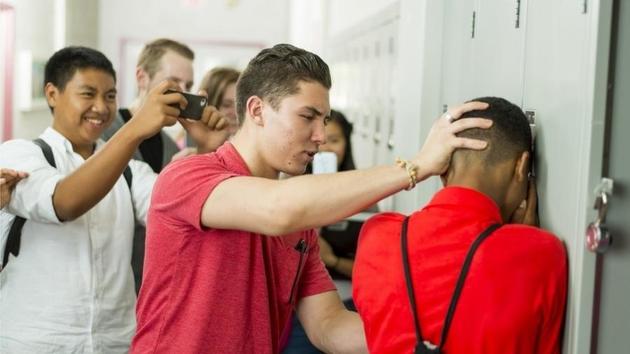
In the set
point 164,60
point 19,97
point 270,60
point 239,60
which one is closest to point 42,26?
point 19,97

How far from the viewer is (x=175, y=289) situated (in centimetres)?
156

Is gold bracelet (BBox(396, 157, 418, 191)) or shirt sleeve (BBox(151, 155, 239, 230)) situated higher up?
gold bracelet (BBox(396, 157, 418, 191))

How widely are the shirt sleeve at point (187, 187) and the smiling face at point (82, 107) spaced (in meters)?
0.72

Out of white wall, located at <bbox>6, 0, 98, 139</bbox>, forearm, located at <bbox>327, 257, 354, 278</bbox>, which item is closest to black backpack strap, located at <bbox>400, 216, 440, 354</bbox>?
forearm, located at <bbox>327, 257, 354, 278</bbox>

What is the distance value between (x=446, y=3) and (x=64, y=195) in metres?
1.23

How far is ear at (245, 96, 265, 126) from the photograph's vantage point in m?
1.63

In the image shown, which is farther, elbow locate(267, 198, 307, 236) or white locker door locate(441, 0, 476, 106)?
white locker door locate(441, 0, 476, 106)

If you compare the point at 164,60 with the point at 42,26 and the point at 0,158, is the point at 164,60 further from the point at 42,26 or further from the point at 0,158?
the point at 42,26

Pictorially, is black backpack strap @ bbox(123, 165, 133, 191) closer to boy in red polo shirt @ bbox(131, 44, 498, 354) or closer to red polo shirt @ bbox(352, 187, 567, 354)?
boy in red polo shirt @ bbox(131, 44, 498, 354)

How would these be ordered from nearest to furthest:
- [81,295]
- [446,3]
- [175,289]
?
1. [175,289]
2. [81,295]
3. [446,3]

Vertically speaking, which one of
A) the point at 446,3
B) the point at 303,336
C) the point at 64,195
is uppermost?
the point at 446,3

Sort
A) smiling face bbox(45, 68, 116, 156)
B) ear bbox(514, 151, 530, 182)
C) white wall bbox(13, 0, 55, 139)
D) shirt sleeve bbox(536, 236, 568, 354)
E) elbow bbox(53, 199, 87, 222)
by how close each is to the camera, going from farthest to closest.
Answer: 1. white wall bbox(13, 0, 55, 139)
2. smiling face bbox(45, 68, 116, 156)
3. elbow bbox(53, 199, 87, 222)
4. ear bbox(514, 151, 530, 182)
5. shirt sleeve bbox(536, 236, 568, 354)

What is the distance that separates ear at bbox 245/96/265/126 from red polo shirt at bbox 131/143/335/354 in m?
0.08

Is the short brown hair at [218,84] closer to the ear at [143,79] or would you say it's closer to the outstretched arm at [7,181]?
the ear at [143,79]
